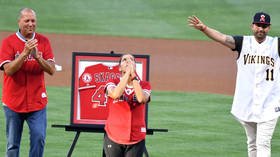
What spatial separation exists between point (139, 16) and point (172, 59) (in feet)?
21.5

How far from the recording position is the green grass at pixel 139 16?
30.0 metres

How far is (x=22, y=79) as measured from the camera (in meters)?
11.6

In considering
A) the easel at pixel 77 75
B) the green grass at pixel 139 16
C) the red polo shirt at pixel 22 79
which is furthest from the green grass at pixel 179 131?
the green grass at pixel 139 16

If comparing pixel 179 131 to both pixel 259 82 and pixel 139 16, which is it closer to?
pixel 259 82

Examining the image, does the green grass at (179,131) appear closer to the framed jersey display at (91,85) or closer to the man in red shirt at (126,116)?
the framed jersey display at (91,85)

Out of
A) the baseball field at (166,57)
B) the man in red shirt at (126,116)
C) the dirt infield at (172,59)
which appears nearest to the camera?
the man in red shirt at (126,116)

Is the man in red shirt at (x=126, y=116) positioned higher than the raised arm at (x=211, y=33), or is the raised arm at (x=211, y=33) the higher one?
the raised arm at (x=211, y=33)

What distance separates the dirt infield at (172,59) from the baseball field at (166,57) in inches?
0.9

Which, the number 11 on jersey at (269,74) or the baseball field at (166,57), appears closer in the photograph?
the number 11 on jersey at (269,74)

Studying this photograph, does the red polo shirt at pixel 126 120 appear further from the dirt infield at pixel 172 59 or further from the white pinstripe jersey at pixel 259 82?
the dirt infield at pixel 172 59

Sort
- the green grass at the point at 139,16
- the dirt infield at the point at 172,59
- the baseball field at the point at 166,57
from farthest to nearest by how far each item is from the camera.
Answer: the green grass at the point at 139,16 < the dirt infield at the point at 172,59 < the baseball field at the point at 166,57

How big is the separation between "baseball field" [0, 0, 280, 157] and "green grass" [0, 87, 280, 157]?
2 cm

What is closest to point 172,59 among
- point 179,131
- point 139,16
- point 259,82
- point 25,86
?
point 139,16

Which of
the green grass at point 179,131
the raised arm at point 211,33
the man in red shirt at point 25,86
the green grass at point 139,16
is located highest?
the green grass at point 139,16
